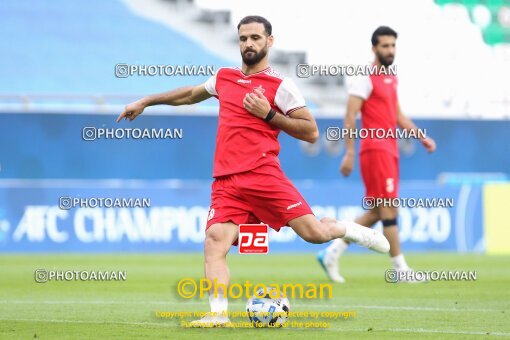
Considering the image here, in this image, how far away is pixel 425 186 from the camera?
1934 centimetres

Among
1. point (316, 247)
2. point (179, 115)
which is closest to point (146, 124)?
point (179, 115)

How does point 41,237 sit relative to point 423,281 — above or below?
above

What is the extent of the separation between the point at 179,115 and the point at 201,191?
10.1ft

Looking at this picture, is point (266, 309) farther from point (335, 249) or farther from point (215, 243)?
point (335, 249)

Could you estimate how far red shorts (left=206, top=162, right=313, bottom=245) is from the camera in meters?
7.60

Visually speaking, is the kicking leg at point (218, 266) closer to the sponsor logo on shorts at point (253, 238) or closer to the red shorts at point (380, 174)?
the sponsor logo on shorts at point (253, 238)

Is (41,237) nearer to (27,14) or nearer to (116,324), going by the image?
(27,14)

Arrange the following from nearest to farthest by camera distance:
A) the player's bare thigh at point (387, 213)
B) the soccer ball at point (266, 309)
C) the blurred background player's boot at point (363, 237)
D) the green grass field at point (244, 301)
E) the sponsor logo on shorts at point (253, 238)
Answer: the green grass field at point (244, 301), the soccer ball at point (266, 309), the sponsor logo on shorts at point (253, 238), the blurred background player's boot at point (363, 237), the player's bare thigh at point (387, 213)

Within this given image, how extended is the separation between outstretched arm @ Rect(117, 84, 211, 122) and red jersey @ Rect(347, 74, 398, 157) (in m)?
4.01

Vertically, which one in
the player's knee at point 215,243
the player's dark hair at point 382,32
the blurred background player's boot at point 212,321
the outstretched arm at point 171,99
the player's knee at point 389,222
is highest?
the player's dark hair at point 382,32

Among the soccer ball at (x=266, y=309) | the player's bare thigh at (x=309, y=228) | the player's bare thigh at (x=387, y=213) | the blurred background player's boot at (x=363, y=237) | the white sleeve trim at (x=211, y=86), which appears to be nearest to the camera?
the soccer ball at (x=266, y=309)

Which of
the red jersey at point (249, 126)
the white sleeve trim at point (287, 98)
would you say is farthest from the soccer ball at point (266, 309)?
the white sleeve trim at point (287, 98)

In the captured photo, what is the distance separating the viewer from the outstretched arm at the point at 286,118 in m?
7.46

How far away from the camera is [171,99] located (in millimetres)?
8211
